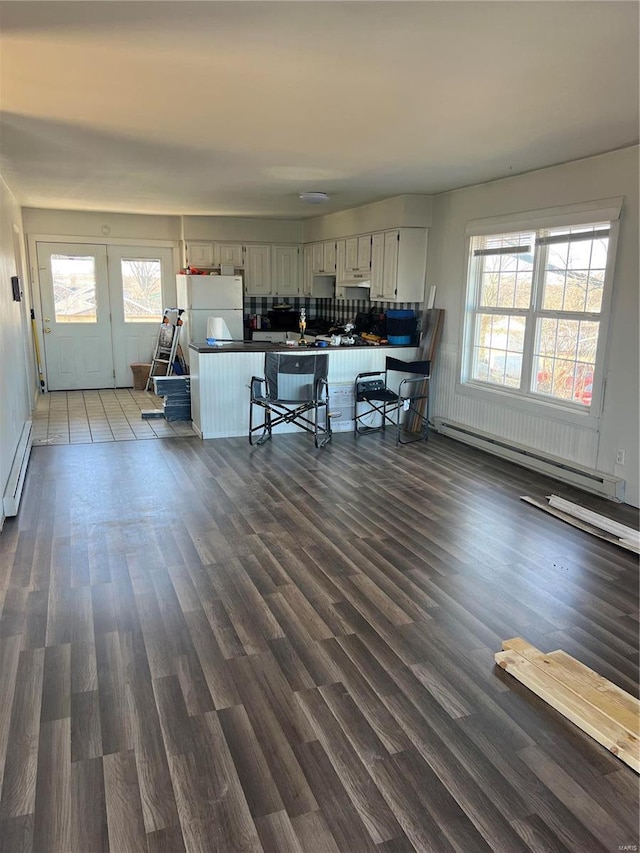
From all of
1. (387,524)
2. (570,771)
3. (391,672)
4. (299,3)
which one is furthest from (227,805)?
(299,3)

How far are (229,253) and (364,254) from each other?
2339 mm

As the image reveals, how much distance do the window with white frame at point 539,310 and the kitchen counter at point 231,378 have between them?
4.28 ft

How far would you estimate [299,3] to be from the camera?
6.52 feet

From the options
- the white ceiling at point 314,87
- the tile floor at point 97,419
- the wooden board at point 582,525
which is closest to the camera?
the white ceiling at point 314,87

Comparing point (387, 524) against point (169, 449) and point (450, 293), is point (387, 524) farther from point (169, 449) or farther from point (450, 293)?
point (450, 293)

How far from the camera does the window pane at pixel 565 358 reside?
462 cm

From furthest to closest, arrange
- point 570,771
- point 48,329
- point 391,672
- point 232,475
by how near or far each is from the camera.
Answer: point 48,329
point 232,475
point 391,672
point 570,771

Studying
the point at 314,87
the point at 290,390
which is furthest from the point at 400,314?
the point at 314,87

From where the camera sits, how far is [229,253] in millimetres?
8406

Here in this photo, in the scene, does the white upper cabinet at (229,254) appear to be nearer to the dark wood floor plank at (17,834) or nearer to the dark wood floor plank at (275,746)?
the dark wood floor plank at (275,746)

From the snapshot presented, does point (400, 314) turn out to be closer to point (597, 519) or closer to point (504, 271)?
point (504, 271)

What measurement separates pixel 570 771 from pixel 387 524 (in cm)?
209

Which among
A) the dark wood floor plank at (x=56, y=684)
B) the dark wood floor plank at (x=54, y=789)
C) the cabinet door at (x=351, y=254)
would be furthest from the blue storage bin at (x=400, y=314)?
the dark wood floor plank at (x=54, y=789)

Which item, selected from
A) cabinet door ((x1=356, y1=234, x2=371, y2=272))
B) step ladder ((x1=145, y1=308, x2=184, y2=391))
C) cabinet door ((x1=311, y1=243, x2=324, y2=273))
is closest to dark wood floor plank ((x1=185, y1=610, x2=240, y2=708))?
cabinet door ((x1=356, y1=234, x2=371, y2=272))
